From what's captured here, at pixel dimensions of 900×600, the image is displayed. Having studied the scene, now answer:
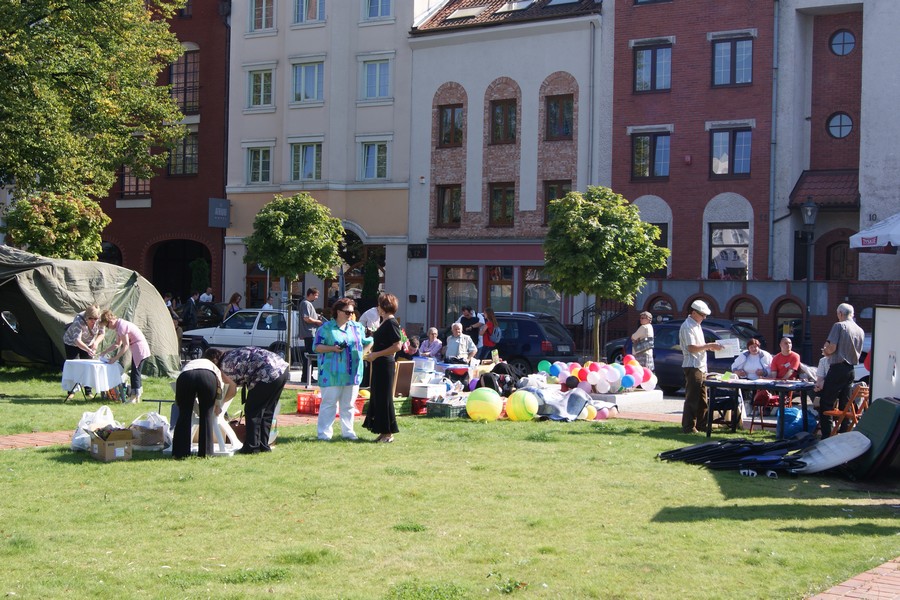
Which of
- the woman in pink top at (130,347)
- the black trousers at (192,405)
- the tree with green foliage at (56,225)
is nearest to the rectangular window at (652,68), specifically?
the tree with green foliage at (56,225)

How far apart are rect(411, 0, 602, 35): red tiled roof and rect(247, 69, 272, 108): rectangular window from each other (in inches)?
257

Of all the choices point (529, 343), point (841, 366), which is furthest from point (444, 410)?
point (529, 343)

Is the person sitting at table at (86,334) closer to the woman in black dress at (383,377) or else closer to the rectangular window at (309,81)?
the woman in black dress at (383,377)

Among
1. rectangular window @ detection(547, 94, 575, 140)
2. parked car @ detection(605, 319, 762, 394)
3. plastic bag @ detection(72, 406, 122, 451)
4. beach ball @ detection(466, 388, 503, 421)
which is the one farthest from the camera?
rectangular window @ detection(547, 94, 575, 140)

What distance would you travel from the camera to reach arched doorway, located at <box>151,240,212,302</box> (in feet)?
156

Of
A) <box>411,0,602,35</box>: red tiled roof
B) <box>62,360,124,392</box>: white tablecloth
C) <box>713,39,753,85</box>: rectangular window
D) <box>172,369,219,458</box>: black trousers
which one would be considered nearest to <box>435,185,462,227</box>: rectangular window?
<box>411,0,602,35</box>: red tiled roof

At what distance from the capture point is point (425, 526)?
8.85m

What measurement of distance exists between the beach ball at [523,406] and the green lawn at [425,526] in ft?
11.7

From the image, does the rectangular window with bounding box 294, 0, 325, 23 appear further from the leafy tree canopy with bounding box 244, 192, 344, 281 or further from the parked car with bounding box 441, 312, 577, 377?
the parked car with bounding box 441, 312, 577, 377

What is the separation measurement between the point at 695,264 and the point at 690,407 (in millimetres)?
21282

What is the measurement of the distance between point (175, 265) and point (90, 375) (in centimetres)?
3067

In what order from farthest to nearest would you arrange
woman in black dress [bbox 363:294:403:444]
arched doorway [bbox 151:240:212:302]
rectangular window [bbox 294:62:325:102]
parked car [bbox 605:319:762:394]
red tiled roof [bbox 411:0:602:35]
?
arched doorway [bbox 151:240:212:302], rectangular window [bbox 294:62:325:102], red tiled roof [bbox 411:0:602:35], parked car [bbox 605:319:762:394], woman in black dress [bbox 363:294:403:444]

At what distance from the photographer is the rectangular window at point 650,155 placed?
37000 millimetres

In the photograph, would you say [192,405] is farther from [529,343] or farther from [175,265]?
[175,265]
